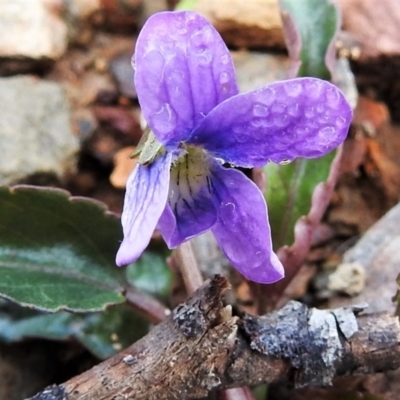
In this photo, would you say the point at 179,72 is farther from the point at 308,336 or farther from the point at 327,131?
the point at 308,336

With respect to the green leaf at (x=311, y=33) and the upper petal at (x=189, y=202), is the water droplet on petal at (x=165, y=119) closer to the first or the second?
the upper petal at (x=189, y=202)

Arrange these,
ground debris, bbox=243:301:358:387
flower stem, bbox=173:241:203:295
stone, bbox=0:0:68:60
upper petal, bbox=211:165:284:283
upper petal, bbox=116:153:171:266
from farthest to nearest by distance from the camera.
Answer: stone, bbox=0:0:68:60 → flower stem, bbox=173:241:203:295 → ground debris, bbox=243:301:358:387 → upper petal, bbox=211:165:284:283 → upper petal, bbox=116:153:171:266

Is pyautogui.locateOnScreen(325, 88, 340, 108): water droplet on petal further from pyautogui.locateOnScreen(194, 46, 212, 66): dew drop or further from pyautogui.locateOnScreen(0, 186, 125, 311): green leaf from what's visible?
pyautogui.locateOnScreen(0, 186, 125, 311): green leaf

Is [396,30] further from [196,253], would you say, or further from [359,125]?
[196,253]

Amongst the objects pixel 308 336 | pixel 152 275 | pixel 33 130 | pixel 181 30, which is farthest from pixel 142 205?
pixel 33 130

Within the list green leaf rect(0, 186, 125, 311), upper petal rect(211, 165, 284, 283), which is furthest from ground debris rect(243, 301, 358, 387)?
green leaf rect(0, 186, 125, 311)

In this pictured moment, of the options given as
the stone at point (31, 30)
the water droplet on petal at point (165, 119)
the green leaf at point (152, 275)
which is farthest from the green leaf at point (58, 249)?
the stone at point (31, 30)
